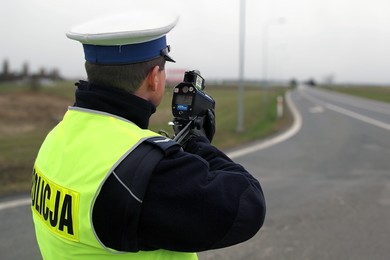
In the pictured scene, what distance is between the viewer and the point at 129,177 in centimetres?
119

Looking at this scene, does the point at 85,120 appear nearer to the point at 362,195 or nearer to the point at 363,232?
the point at 363,232

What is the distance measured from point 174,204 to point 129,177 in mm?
168

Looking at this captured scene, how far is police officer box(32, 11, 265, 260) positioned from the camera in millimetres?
1206

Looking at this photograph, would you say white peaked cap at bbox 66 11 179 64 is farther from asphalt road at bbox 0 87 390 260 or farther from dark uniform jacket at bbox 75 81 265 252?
asphalt road at bbox 0 87 390 260

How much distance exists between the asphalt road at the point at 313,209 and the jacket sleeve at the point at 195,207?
247 centimetres

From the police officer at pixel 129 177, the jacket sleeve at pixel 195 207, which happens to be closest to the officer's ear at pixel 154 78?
the police officer at pixel 129 177

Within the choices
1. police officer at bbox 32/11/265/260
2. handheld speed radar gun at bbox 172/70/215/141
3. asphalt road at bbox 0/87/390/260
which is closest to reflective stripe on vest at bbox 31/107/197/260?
police officer at bbox 32/11/265/260

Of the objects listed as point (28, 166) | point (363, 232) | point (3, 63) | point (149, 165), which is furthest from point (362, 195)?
point (3, 63)

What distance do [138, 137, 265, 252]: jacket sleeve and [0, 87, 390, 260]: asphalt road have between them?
247cm

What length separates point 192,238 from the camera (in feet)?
4.20

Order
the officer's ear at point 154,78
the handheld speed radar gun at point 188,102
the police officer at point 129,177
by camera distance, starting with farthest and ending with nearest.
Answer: the handheld speed radar gun at point 188,102
the officer's ear at point 154,78
the police officer at point 129,177

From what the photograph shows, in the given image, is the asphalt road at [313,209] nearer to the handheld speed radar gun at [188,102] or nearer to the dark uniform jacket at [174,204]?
the handheld speed radar gun at [188,102]

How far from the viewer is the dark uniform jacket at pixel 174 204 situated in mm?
1208

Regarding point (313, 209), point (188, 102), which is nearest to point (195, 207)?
point (188, 102)
